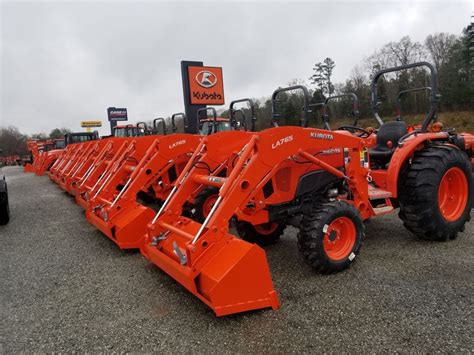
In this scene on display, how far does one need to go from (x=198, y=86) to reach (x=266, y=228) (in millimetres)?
10713

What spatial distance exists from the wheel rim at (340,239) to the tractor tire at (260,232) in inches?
37.8

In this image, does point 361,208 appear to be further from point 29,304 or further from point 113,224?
point 29,304

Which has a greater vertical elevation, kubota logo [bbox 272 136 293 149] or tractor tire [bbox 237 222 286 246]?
kubota logo [bbox 272 136 293 149]

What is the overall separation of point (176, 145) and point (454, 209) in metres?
4.08

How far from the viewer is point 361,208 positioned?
4.17 metres

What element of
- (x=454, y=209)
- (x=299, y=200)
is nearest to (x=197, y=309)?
(x=299, y=200)

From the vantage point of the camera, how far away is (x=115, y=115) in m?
33.6

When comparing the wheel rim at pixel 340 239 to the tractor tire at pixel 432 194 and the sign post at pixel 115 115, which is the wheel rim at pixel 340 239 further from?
the sign post at pixel 115 115

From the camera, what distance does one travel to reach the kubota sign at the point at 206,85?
1409 centimetres

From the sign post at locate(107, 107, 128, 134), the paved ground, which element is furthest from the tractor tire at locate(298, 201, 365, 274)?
the sign post at locate(107, 107, 128, 134)

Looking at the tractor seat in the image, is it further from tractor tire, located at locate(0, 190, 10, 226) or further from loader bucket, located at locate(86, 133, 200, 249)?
tractor tire, located at locate(0, 190, 10, 226)

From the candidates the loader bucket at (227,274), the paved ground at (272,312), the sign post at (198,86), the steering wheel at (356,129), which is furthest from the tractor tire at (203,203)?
the sign post at (198,86)

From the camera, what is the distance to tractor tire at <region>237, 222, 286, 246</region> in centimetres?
456

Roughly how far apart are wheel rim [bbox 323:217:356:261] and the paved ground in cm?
21
